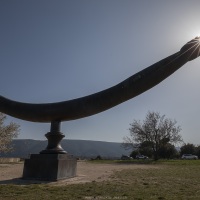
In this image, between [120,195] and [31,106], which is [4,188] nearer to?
[120,195]

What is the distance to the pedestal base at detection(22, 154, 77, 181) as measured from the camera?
7.61m

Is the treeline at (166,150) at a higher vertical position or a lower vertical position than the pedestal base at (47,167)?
higher

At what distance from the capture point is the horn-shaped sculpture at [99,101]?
753 cm

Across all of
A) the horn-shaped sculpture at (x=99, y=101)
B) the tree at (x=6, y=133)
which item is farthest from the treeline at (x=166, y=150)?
the horn-shaped sculpture at (x=99, y=101)

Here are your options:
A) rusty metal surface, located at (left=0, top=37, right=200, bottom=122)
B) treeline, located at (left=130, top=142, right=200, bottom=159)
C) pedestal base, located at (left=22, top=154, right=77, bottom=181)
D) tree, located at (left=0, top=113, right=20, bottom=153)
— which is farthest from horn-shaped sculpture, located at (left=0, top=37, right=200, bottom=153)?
treeline, located at (left=130, top=142, right=200, bottom=159)

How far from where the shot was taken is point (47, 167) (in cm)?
770

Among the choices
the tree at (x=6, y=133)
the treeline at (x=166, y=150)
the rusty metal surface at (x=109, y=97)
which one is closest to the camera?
the rusty metal surface at (x=109, y=97)

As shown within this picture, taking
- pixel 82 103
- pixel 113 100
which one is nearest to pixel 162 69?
pixel 113 100

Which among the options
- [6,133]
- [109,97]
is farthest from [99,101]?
[6,133]

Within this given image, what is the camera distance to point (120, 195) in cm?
521

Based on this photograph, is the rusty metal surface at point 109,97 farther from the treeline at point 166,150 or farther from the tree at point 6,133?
the treeline at point 166,150

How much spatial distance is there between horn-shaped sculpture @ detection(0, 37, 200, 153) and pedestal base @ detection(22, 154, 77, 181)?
0.98ft

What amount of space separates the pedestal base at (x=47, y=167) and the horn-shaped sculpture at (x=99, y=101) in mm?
298

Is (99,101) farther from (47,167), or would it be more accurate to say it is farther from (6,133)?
(6,133)
